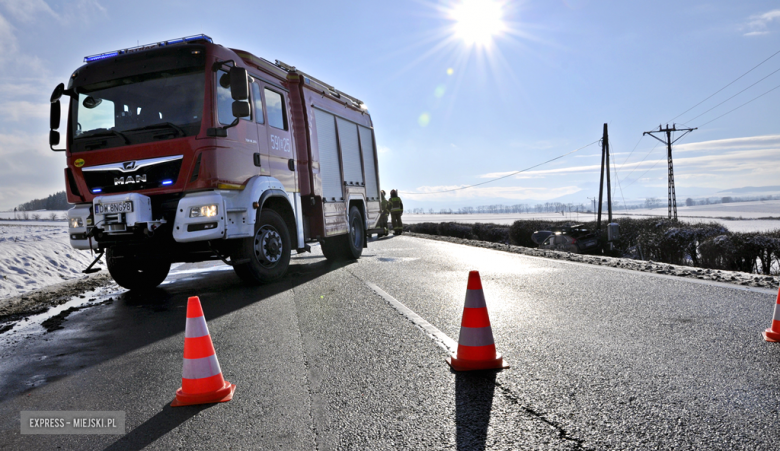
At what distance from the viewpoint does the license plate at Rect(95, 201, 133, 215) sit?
6490mm

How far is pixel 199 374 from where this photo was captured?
125 inches

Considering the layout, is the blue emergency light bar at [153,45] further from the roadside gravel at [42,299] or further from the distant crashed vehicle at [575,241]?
the distant crashed vehicle at [575,241]

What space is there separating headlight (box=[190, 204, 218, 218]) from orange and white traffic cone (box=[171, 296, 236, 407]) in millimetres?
3402

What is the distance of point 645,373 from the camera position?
327 centimetres

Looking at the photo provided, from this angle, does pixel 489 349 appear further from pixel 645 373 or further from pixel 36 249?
pixel 36 249

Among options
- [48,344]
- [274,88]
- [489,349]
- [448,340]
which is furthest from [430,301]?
[274,88]

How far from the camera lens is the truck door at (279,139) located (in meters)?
8.11

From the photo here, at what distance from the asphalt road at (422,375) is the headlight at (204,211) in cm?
117

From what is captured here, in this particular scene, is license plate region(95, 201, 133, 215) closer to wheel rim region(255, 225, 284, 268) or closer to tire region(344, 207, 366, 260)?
wheel rim region(255, 225, 284, 268)

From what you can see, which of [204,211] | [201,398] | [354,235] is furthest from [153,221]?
[354,235]

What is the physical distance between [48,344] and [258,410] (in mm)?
3216

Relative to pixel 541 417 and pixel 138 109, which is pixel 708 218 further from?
pixel 541 417

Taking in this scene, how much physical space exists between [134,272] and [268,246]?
2299 mm

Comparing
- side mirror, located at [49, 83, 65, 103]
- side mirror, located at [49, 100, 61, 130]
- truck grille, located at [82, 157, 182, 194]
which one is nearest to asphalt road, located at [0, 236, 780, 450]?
truck grille, located at [82, 157, 182, 194]
